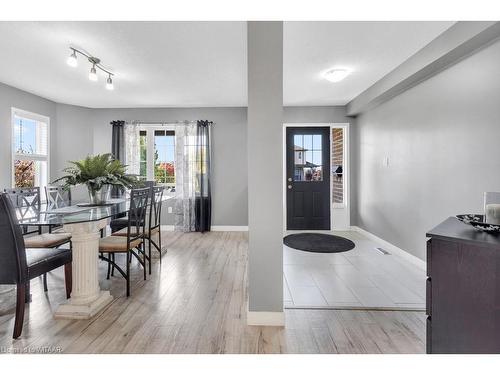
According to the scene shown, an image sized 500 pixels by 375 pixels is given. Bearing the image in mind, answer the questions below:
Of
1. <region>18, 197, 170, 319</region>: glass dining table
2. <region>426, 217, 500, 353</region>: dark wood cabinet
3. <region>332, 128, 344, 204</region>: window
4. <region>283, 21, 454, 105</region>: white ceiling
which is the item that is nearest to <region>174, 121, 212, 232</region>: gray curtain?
<region>283, 21, 454, 105</region>: white ceiling

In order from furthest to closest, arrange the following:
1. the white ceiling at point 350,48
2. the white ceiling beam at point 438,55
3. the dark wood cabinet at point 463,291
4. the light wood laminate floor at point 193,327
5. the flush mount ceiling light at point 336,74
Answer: the flush mount ceiling light at point 336,74, the white ceiling at point 350,48, the white ceiling beam at point 438,55, the light wood laminate floor at point 193,327, the dark wood cabinet at point 463,291

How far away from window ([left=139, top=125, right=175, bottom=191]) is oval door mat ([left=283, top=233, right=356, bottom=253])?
2627 millimetres

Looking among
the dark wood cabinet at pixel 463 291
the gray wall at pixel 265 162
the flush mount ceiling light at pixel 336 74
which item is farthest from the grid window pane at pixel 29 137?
the dark wood cabinet at pixel 463 291

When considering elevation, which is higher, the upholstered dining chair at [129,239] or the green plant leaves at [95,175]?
the green plant leaves at [95,175]

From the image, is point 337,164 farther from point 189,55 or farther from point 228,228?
point 189,55

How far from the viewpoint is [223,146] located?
512cm

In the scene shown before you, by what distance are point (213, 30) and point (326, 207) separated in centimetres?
383

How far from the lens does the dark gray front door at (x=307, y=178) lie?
512 centimetres

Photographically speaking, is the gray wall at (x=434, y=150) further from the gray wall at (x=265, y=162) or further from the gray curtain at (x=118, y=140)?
the gray curtain at (x=118, y=140)

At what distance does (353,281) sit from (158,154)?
423 cm

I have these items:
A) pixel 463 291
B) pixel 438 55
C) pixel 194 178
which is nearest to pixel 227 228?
pixel 194 178

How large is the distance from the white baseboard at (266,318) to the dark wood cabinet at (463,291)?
95 cm

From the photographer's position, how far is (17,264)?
176 centimetres
